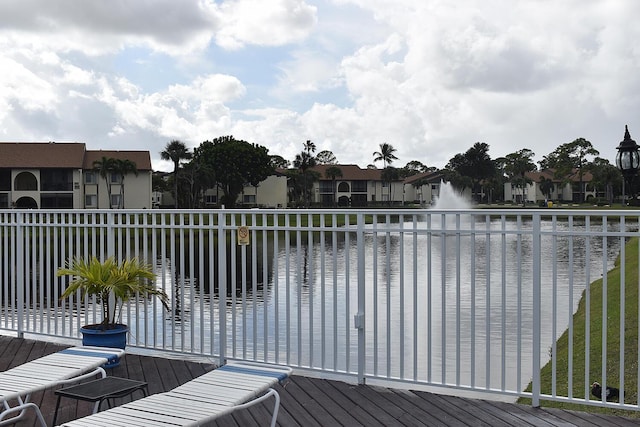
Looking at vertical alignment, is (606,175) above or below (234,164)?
below

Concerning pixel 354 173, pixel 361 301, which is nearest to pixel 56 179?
pixel 354 173

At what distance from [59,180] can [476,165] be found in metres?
69.0

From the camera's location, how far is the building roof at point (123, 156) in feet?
197

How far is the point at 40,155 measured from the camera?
187 feet

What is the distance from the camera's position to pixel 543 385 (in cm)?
818

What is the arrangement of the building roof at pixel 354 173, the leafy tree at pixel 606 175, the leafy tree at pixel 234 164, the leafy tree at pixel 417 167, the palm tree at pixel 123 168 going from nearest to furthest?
1. the palm tree at pixel 123 168
2. the leafy tree at pixel 234 164
3. the leafy tree at pixel 606 175
4. the building roof at pixel 354 173
5. the leafy tree at pixel 417 167

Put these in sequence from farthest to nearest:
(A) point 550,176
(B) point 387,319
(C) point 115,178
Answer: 1. (A) point 550,176
2. (C) point 115,178
3. (B) point 387,319

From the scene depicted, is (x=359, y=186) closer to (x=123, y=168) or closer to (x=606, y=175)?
(x=606, y=175)

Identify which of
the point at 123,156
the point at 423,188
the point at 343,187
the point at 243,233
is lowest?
the point at 243,233

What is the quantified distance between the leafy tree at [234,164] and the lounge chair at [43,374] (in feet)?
205

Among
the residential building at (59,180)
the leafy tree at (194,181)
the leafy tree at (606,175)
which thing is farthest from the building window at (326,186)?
the residential building at (59,180)

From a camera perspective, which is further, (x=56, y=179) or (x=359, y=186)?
(x=359, y=186)

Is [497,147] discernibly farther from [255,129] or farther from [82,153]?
[82,153]

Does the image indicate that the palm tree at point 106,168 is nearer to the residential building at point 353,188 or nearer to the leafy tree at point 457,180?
the residential building at point 353,188
